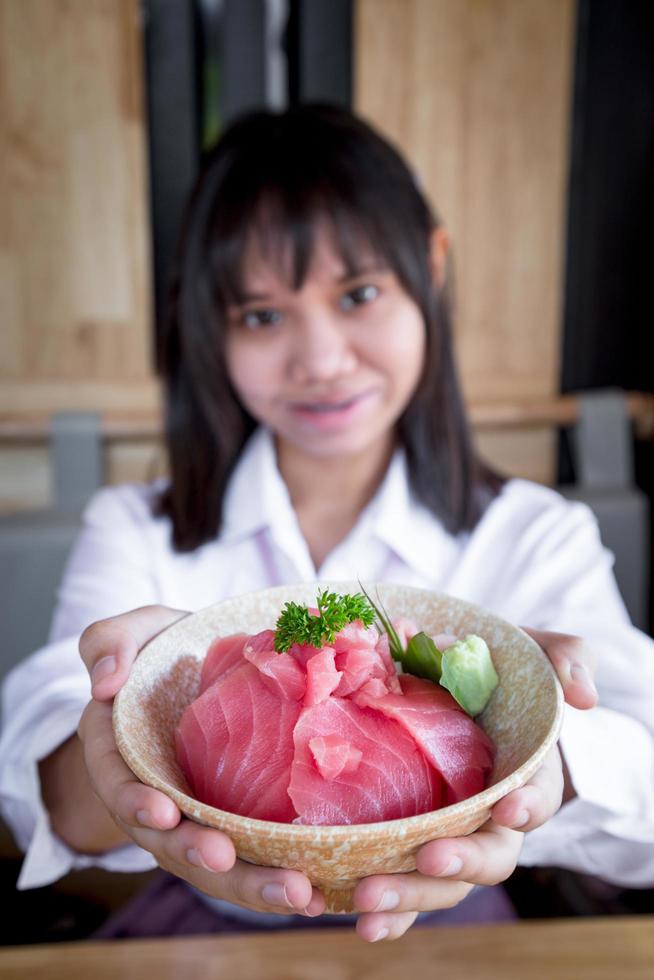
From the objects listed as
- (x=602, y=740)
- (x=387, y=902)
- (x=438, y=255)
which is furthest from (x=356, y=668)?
(x=438, y=255)

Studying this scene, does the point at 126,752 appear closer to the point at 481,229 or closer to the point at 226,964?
the point at 226,964

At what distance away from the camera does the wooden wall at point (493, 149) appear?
4.58ft

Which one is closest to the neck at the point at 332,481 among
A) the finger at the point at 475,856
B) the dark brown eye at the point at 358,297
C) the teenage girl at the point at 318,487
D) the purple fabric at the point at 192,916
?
the teenage girl at the point at 318,487

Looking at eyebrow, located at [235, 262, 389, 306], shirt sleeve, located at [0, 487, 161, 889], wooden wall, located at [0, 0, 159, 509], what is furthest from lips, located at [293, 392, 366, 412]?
wooden wall, located at [0, 0, 159, 509]

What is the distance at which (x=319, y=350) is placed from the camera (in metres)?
0.81

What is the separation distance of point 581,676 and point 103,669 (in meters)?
0.24

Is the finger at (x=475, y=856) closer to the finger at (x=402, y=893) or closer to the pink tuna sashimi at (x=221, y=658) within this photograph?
the finger at (x=402, y=893)

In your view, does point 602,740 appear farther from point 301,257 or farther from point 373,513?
point 301,257

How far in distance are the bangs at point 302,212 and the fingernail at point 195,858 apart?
1.90ft

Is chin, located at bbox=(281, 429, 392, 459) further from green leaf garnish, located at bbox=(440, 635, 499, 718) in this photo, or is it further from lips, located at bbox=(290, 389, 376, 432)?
green leaf garnish, located at bbox=(440, 635, 499, 718)

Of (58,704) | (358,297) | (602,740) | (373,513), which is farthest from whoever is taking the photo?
(373,513)

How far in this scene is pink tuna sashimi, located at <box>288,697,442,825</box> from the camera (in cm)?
37

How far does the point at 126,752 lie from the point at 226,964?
0.32 meters

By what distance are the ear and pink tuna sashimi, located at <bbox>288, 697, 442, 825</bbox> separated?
25.2 inches
